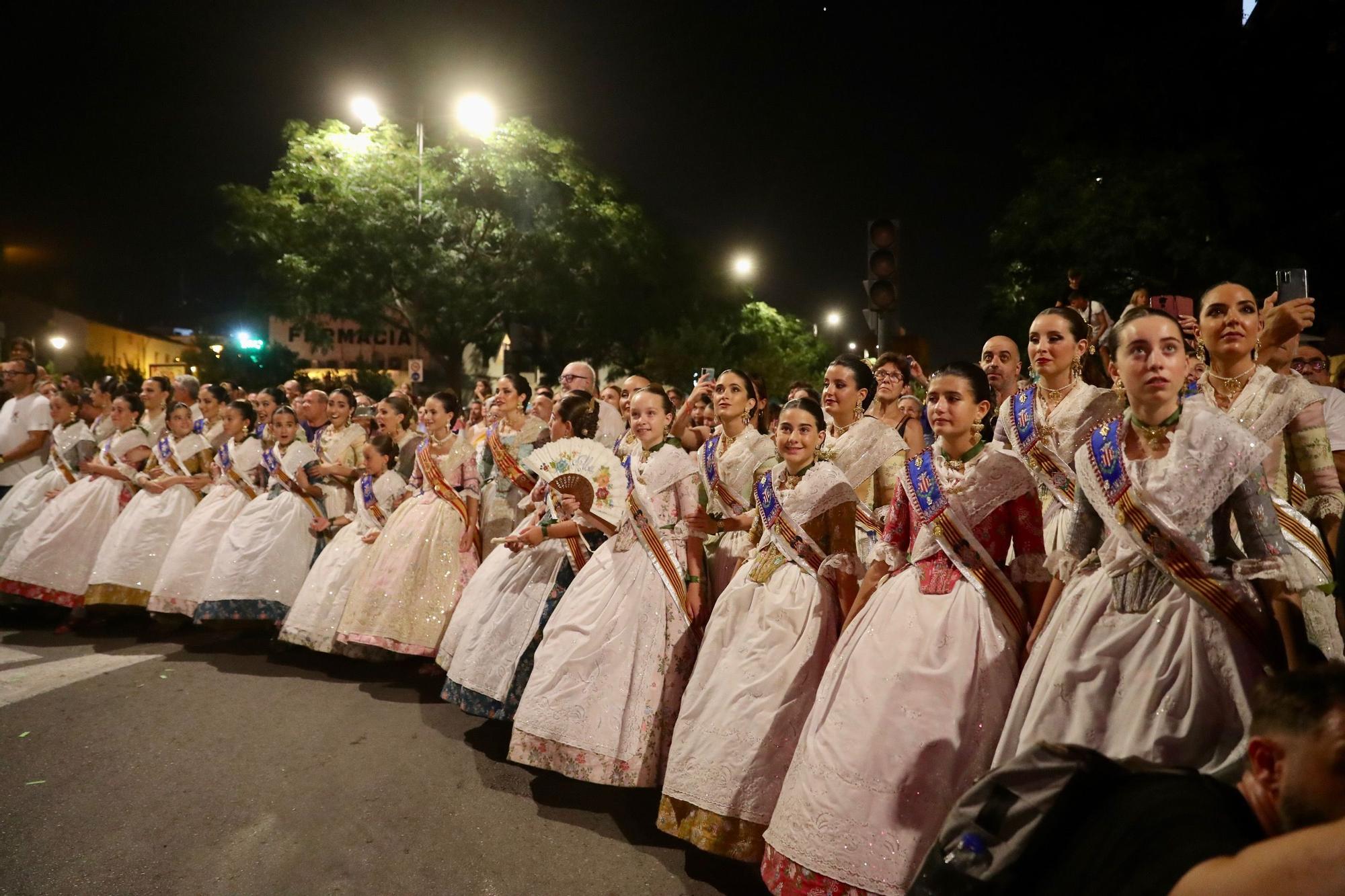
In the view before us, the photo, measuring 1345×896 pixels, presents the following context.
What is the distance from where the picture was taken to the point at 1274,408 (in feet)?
9.57

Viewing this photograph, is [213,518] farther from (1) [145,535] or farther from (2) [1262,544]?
(2) [1262,544]

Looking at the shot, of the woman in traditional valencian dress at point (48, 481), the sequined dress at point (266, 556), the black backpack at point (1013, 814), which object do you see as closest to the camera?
the black backpack at point (1013, 814)

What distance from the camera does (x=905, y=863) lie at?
2496 mm

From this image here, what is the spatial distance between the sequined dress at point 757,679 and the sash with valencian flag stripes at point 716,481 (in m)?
0.55

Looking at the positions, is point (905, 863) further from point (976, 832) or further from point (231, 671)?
point (231, 671)

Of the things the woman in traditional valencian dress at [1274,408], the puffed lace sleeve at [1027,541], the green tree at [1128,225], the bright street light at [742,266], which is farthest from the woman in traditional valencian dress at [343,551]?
the bright street light at [742,266]

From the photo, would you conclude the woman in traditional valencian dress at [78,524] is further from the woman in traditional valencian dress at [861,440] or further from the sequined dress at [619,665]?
the woman in traditional valencian dress at [861,440]

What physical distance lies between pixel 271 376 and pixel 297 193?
866cm

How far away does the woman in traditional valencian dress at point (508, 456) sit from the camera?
5699 millimetres

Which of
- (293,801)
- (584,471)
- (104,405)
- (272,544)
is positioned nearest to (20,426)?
(104,405)

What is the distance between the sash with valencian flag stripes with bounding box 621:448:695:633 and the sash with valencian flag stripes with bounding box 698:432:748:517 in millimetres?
347

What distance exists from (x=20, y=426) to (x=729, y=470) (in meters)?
7.57

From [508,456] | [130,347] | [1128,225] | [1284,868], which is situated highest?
[130,347]

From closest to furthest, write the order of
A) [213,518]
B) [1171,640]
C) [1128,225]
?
[1171,640], [213,518], [1128,225]
